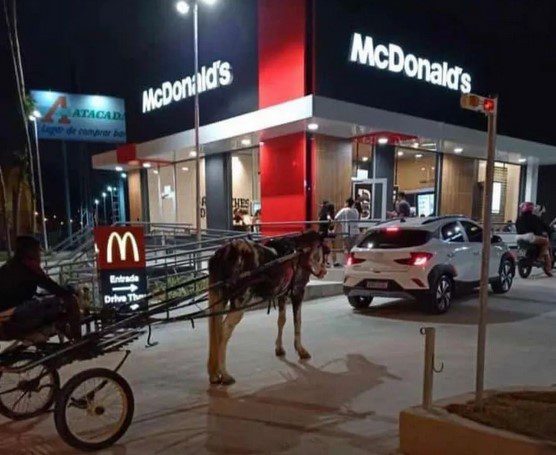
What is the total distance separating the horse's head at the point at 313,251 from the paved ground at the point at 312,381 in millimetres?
1185

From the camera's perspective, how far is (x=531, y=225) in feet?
43.8

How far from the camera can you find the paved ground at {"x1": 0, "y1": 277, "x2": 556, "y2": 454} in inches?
161

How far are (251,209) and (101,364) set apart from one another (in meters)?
14.3

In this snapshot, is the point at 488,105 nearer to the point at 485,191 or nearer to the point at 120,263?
Result: the point at 485,191

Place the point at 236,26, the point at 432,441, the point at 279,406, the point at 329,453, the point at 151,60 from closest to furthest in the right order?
the point at 432,441 < the point at 329,453 < the point at 279,406 < the point at 236,26 < the point at 151,60

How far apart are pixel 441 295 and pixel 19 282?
23.6ft

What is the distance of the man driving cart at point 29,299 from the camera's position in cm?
405

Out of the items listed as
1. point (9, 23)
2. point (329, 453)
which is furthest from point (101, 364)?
point (9, 23)

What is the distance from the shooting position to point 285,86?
14.6 m

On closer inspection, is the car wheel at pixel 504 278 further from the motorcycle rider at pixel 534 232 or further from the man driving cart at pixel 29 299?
the man driving cart at pixel 29 299

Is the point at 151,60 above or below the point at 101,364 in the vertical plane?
above

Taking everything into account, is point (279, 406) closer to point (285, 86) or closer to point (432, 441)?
point (432, 441)

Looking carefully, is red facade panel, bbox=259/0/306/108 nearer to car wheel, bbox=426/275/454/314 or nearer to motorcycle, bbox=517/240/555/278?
car wheel, bbox=426/275/454/314

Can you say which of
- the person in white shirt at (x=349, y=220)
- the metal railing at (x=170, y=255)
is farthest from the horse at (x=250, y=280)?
the person in white shirt at (x=349, y=220)
